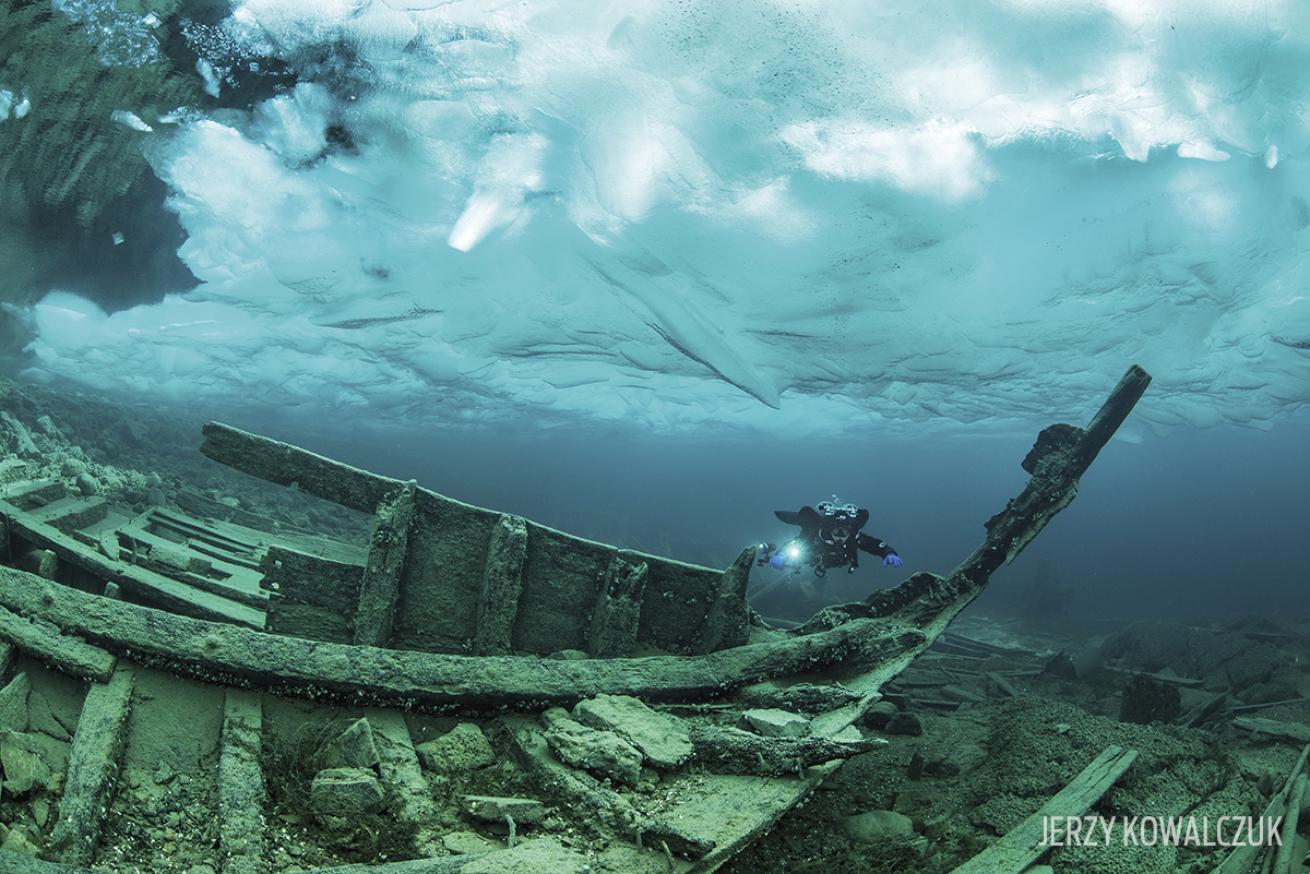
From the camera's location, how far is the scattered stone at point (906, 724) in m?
7.90

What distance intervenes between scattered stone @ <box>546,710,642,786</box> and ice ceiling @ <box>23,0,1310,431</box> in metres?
8.03

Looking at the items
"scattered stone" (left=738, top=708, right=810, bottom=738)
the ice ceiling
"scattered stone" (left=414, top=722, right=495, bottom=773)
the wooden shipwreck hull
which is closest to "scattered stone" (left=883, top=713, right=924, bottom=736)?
the wooden shipwreck hull

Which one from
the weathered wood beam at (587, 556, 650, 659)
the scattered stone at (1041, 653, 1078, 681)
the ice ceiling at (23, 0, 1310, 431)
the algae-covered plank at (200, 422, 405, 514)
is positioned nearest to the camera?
the algae-covered plank at (200, 422, 405, 514)

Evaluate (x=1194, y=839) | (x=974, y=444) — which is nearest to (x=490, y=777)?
(x=1194, y=839)

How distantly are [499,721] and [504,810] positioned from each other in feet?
3.42

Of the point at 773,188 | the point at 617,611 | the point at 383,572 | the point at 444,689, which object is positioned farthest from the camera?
the point at 773,188

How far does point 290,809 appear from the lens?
3.29 m

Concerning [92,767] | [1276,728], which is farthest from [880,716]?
[92,767]

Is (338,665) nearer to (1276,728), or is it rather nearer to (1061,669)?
(1276,728)

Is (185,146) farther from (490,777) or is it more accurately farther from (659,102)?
(490,777)

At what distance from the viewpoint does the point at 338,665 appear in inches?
161

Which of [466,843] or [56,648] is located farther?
[56,648]

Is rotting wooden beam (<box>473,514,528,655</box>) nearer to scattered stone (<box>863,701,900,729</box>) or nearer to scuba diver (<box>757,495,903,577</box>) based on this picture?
scuba diver (<box>757,495,903,577</box>)

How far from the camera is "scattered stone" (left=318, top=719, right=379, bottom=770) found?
141 inches
